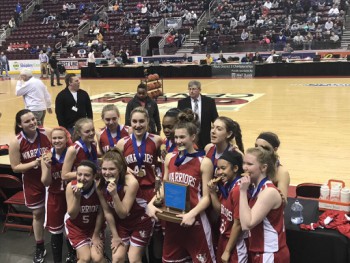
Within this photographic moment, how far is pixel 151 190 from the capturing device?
376 centimetres

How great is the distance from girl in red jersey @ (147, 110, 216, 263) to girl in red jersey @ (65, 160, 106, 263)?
53cm

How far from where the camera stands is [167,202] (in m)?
3.09

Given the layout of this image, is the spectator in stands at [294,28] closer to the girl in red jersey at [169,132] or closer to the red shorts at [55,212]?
the girl in red jersey at [169,132]

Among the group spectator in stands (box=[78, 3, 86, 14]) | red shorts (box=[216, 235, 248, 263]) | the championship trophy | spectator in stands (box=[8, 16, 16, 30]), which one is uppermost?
spectator in stands (box=[78, 3, 86, 14])

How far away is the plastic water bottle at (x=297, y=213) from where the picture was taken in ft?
11.0

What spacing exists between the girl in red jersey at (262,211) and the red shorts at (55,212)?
1.90 meters

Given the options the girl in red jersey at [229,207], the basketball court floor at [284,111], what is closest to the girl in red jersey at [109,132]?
the basketball court floor at [284,111]

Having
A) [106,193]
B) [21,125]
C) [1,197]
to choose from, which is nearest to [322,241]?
[106,193]

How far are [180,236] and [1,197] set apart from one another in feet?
10.3

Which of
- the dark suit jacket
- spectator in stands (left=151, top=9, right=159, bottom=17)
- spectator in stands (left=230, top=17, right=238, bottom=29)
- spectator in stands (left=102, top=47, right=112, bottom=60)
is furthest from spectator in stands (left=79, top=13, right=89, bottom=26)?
the dark suit jacket

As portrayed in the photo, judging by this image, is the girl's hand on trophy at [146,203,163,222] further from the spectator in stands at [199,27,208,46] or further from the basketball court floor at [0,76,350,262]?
the spectator in stands at [199,27,208,46]

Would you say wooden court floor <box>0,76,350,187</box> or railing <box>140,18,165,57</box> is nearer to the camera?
wooden court floor <box>0,76,350,187</box>

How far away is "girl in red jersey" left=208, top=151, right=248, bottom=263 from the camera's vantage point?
297 centimetres

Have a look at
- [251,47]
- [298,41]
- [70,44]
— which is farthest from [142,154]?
[70,44]
